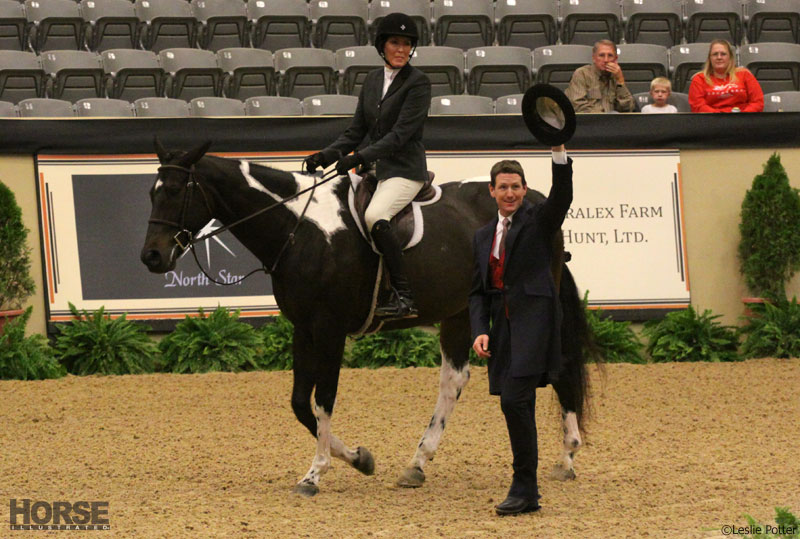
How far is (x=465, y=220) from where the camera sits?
8289mm

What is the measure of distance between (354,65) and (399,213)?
Result: 758 cm

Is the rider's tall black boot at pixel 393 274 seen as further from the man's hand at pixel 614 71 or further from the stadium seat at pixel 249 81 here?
the stadium seat at pixel 249 81

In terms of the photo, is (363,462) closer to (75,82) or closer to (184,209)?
(184,209)

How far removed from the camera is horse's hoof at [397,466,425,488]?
7.36m

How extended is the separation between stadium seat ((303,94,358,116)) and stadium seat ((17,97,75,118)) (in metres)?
3.00

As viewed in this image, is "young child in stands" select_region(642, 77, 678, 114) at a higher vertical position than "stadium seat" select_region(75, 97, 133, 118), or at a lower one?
lower

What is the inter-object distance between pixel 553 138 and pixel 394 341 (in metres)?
6.77

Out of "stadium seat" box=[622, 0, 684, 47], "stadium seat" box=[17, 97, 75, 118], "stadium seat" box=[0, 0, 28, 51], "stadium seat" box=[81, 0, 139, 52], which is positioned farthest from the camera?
"stadium seat" box=[622, 0, 684, 47]

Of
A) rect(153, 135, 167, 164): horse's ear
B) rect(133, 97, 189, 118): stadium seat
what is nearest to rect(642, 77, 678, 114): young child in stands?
rect(133, 97, 189, 118): stadium seat

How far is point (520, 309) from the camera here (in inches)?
245

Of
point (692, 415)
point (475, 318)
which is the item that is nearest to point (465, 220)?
point (475, 318)

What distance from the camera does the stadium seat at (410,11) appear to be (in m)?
16.7

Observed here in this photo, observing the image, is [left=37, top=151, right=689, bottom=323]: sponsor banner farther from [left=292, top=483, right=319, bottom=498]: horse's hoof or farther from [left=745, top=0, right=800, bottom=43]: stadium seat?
[left=292, top=483, right=319, bottom=498]: horse's hoof

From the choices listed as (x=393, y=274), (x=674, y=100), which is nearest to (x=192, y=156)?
(x=393, y=274)
